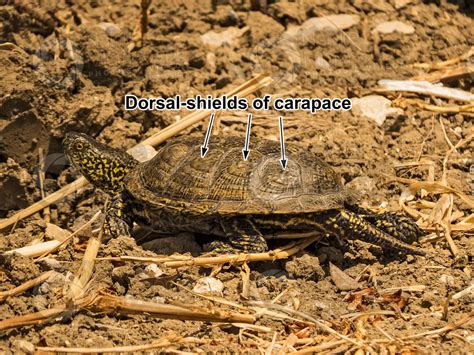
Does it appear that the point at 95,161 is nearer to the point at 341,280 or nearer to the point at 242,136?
the point at 242,136

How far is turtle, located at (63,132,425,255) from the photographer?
206 inches

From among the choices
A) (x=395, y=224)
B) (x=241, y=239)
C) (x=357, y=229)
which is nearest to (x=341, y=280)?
(x=357, y=229)

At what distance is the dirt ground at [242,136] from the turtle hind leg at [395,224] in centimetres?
15

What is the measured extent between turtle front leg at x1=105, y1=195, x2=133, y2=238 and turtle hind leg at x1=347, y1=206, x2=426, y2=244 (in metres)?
1.76

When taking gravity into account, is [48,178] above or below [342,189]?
below

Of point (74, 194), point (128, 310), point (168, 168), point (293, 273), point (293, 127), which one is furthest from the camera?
point (293, 127)

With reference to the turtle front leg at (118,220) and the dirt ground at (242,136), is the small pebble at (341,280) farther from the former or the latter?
the turtle front leg at (118,220)

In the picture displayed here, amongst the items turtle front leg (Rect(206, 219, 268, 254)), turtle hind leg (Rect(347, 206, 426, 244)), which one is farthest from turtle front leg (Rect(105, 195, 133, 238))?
turtle hind leg (Rect(347, 206, 426, 244))

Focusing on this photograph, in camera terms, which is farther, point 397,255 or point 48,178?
point 48,178

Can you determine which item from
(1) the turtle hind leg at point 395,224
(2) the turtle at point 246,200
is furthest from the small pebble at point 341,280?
(1) the turtle hind leg at point 395,224

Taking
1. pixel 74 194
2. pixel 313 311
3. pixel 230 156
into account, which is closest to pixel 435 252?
pixel 313 311

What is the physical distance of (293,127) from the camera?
693 cm

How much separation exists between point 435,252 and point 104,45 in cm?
368

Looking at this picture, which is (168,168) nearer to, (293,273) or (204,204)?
(204,204)
